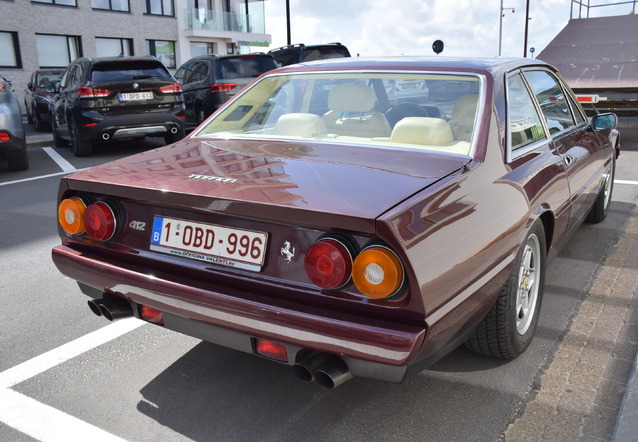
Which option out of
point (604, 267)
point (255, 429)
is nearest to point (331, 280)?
point (255, 429)

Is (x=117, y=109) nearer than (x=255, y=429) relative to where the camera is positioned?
No

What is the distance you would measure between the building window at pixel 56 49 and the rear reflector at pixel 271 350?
28669mm

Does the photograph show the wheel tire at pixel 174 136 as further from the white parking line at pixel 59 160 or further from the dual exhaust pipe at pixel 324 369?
the dual exhaust pipe at pixel 324 369

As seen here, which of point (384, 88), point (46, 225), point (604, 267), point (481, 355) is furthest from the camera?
point (46, 225)

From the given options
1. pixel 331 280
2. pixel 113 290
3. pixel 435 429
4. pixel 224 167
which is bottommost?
pixel 435 429

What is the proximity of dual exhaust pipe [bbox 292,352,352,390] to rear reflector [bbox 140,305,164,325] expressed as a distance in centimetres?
73

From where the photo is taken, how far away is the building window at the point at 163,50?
32616mm

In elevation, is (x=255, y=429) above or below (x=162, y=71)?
below

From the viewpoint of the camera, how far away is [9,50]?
2597 cm

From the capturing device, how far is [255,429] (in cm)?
253

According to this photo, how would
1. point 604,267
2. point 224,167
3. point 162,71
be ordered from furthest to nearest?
point 162,71 → point 604,267 → point 224,167

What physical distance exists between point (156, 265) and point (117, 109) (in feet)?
27.7

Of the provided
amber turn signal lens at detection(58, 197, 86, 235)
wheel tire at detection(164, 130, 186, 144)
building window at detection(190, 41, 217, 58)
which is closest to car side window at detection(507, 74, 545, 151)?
amber turn signal lens at detection(58, 197, 86, 235)

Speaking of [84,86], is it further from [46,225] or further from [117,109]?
[46,225]
